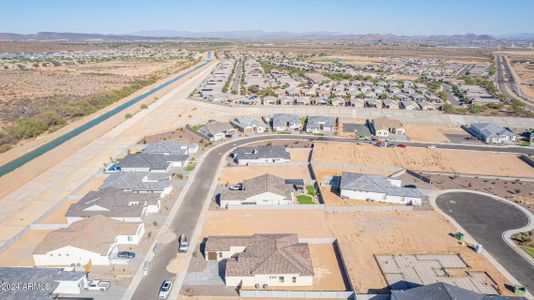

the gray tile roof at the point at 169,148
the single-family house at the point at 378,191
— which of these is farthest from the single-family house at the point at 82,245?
the single-family house at the point at 378,191

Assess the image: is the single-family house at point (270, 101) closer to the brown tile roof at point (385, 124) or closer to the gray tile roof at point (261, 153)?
the brown tile roof at point (385, 124)

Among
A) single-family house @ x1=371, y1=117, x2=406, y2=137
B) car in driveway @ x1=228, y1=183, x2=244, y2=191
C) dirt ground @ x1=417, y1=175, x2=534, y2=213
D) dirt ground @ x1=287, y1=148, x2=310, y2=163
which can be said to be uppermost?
single-family house @ x1=371, y1=117, x2=406, y2=137

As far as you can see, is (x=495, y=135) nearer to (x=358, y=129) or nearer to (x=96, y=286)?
(x=358, y=129)

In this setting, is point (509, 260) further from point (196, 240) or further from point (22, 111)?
point (22, 111)

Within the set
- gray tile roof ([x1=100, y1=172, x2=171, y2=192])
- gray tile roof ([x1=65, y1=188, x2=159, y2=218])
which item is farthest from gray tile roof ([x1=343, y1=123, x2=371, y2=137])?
gray tile roof ([x1=65, y1=188, x2=159, y2=218])

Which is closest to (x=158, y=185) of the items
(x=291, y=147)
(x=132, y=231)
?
(x=132, y=231)

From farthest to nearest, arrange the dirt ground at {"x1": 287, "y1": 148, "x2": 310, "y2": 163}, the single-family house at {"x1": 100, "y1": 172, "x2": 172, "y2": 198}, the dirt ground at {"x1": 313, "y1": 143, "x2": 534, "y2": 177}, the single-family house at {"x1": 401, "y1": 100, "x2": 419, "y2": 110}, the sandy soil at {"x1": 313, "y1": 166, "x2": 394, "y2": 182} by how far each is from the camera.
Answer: the single-family house at {"x1": 401, "y1": 100, "x2": 419, "y2": 110}
the dirt ground at {"x1": 287, "y1": 148, "x2": 310, "y2": 163}
the dirt ground at {"x1": 313, "y1": 143, "x2": 534, "y2": 177}
the sandy soil at {"x1": 313, "y1": 166, "x2": 394, "y2": 182}
the single-family house at {"x1": 100, "y1": 172, "x2": 172, "y2": 198}

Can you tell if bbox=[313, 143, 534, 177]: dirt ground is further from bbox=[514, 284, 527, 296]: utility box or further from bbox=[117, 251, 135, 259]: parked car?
bbox=[117, 251, 135, 259]: parked car

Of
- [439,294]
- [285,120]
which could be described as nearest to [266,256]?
[439,294]
